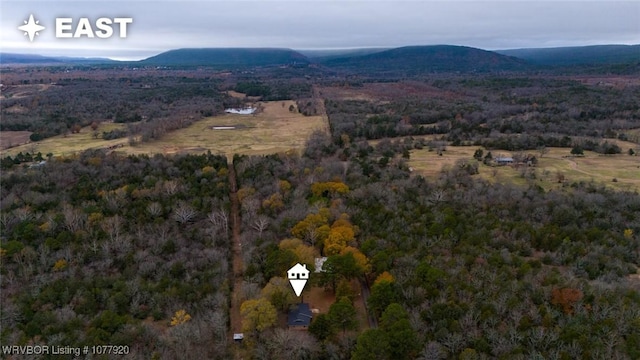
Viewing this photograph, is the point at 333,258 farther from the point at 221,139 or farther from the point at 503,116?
the point at 503,116

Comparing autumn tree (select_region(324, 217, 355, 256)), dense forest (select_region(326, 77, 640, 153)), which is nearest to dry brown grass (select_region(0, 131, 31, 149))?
dense forest (select_region(326, 77, 640, 153))

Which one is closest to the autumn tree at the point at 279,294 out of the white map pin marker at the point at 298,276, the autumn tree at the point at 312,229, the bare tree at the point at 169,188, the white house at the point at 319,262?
the white map pin marker at the point at 298,276

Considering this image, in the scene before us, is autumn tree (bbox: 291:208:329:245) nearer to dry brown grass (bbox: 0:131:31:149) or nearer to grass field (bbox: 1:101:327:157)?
grass field (bbox: 1:101:327:157)

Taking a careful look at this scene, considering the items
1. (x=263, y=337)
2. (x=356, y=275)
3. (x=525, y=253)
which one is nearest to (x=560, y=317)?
(x=525, y=253)

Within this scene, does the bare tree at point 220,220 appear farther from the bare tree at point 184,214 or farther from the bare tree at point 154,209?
the bare tree at point 154,209

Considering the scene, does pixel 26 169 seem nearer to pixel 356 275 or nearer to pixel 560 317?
pixel 356 275

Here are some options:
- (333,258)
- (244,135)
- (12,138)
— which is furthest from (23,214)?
(12,138)

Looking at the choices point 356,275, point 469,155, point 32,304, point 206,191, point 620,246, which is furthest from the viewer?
point 469,155
